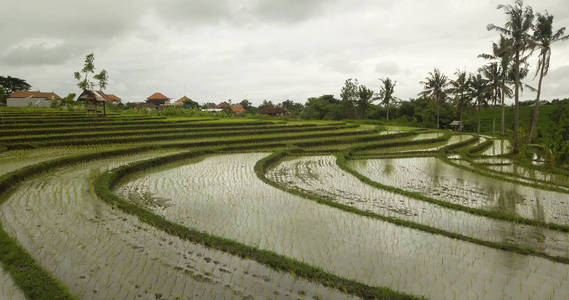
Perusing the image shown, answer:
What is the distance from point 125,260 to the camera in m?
4.29

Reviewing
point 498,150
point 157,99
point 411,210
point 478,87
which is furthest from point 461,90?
point 157,99

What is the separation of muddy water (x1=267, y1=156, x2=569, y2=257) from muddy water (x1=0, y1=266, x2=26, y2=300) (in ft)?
18.1

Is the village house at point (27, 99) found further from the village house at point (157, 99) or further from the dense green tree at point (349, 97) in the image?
the dense green tree at point (349, 97)

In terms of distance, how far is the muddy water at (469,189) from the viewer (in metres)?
7.10

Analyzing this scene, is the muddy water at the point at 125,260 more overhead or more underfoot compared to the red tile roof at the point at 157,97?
more underfoot

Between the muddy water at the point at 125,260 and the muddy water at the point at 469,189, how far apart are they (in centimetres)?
545

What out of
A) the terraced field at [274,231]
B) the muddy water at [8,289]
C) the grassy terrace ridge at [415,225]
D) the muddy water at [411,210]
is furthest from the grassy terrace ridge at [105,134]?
the muddy water at [8,289]

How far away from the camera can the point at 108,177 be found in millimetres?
8398

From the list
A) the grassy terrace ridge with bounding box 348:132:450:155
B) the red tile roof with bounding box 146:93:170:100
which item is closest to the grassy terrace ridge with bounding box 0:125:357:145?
the grassy terrace ridge with bounding box 348:132:450:155

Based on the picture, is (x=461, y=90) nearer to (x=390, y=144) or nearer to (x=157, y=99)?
(x=390, y=144)

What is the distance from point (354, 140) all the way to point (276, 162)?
822cm

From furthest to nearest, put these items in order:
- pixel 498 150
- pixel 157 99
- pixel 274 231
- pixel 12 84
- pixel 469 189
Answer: pixel 157 99, pixel 12 84, pixel 498 150, pixel 469 189, pixel 274 231

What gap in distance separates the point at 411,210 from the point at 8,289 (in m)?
6.33

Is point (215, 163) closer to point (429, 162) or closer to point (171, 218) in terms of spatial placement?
point (171, 218)
